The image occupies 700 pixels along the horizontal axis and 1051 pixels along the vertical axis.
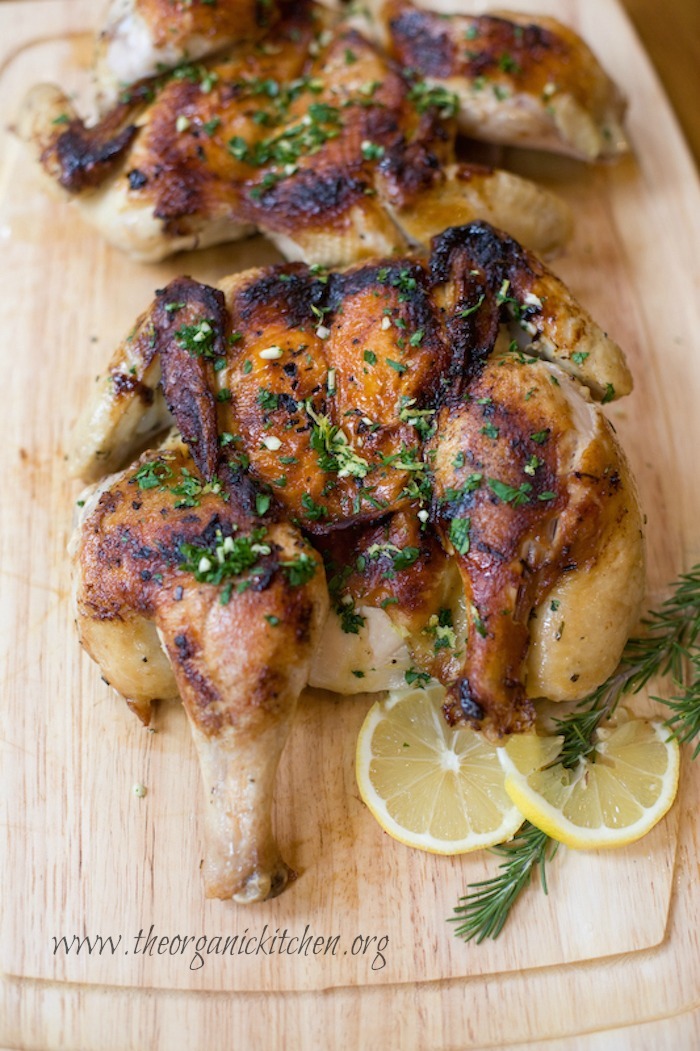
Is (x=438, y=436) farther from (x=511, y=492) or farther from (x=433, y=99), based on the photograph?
(x=433, y=99)

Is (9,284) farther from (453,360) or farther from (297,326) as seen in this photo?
(453,360)

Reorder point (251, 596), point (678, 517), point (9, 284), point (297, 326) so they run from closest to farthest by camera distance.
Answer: point (251, 596)
point (297, 326)
point (678, 517)
point (9, 284)

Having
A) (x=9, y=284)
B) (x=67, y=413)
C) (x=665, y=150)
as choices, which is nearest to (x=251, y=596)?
(x=67, y=413)

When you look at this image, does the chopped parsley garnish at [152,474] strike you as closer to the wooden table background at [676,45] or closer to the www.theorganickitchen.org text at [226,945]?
the www.theorganickitchen.org text at [226,945]

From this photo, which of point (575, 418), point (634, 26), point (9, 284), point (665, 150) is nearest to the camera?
point (575, 418)

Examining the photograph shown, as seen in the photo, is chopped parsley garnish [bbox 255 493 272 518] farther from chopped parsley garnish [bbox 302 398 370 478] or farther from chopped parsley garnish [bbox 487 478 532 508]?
chopped parsley garnish [bbox 487 478 532 508]

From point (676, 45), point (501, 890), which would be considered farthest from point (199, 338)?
point (676, 45)

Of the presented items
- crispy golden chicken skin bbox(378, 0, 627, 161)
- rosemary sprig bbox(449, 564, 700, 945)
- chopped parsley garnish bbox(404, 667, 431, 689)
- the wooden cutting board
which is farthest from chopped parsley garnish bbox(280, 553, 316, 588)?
crispy golden chicken skin bbox(378, 0, 627, 161)

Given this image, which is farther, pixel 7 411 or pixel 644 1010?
pixel 7 411
